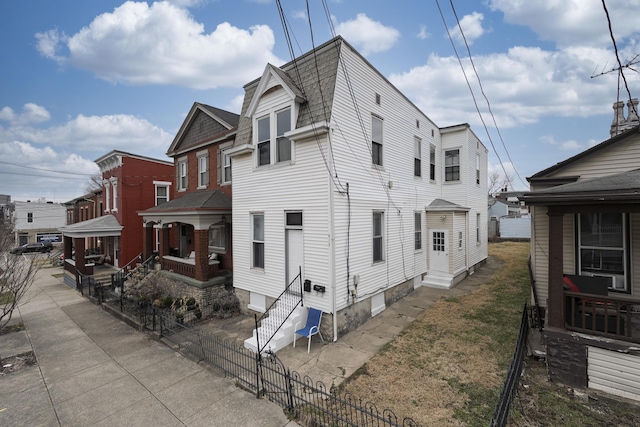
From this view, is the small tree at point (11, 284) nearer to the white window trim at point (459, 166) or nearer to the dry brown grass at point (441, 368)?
the dry brown grass at point (441, 368)

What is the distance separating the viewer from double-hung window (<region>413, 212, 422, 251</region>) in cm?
1308

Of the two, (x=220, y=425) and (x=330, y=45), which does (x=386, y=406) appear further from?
(x=330, y=45)

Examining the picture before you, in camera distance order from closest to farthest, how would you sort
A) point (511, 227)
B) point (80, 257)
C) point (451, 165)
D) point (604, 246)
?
point (604, 246)
point (451, 165)
point (80, 257)
point (511, 227)

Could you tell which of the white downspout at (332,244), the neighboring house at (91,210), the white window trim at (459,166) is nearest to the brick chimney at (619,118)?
the white window trim at (459,166)

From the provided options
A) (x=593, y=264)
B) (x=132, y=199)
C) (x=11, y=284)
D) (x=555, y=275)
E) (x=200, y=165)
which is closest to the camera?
(x=555, y=275)

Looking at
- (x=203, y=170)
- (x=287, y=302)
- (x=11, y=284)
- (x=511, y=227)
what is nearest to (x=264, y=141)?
(x=287, y=302)

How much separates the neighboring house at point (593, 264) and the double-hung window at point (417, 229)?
4.98 meters

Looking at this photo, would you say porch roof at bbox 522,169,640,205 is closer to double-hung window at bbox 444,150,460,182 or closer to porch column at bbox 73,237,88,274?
double-hung window at bbox 444,150,460,182

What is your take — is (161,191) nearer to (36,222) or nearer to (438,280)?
(438,280)

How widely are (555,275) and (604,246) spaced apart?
2738 mm

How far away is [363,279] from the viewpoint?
9453mm

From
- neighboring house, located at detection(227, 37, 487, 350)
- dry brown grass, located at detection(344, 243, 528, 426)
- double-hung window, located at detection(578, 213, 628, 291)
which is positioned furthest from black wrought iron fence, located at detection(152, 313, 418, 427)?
double-hung window, located at detection(578, 213, 628, 291)

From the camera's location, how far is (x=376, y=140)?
1040 centimetres

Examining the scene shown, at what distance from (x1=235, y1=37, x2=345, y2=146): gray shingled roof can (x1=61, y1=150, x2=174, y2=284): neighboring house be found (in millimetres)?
15689
